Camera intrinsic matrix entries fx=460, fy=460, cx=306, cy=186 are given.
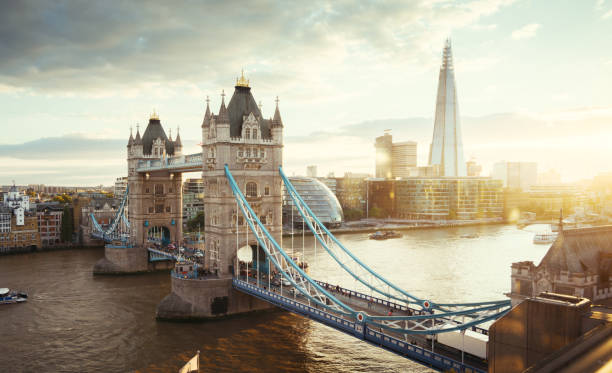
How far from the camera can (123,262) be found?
66.0 meters

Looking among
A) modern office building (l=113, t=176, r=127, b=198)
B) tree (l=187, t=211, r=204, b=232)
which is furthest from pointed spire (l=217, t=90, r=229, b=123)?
modern office building (l=113, t=176, r=127, b=198)

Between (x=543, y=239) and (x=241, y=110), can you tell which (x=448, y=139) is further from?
(x=241, y=110)

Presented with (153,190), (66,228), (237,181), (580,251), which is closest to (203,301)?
(237,181)

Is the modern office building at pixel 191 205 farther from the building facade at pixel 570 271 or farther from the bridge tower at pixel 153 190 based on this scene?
the building facade at pixel 570 271

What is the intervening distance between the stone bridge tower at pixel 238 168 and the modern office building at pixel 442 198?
114 meters

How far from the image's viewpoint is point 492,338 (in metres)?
14.2

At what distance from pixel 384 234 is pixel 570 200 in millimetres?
115624

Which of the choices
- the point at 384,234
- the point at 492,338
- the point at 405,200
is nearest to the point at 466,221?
the point at 405,200

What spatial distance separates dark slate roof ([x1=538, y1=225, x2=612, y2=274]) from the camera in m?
24.8

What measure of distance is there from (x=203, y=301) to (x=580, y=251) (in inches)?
1215

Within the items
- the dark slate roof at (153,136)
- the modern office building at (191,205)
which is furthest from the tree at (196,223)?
the dark slate roof at (153,136)

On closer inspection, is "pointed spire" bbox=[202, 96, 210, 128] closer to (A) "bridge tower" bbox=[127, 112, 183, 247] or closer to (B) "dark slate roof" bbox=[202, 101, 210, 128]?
(B) "dark slate roof" bbox=[202, 101, 210, 128]

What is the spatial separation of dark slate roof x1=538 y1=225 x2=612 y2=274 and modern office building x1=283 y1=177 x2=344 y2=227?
9965 centimetres

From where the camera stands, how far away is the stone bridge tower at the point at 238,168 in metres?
46.2
